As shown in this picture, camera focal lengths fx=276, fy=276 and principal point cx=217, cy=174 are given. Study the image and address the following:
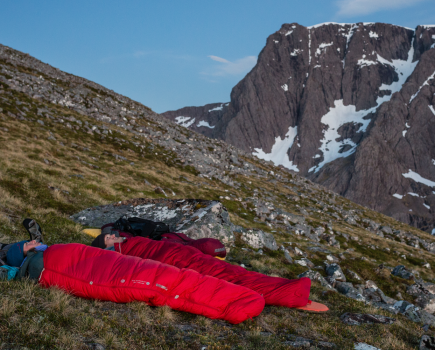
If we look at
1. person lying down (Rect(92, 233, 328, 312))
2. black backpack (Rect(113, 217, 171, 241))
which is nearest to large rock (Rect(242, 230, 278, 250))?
black backpack (Rect(113, 217, 171, 241))

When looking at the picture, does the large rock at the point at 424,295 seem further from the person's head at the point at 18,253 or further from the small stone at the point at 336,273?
the person's head at the point at 18,253

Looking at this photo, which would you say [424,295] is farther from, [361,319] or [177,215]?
[177,215]

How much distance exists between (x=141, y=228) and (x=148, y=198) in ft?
24.9

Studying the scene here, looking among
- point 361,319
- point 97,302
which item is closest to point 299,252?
point 361,319

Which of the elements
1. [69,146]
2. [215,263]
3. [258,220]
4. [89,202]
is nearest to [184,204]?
[89,202]

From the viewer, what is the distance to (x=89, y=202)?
1600 centimetres

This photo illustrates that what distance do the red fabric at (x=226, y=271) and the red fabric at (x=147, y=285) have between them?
1.30 metres

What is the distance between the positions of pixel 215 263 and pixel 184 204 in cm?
807

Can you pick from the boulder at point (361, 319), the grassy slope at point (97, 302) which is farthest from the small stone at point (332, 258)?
the boulder at point (361, 319)

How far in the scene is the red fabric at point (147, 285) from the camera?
5.65 metres

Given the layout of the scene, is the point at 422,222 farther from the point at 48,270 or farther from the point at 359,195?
the point at 48,270

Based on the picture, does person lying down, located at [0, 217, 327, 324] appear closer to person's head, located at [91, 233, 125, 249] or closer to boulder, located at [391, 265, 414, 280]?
person's head, located at [91, 233, 125, 249]

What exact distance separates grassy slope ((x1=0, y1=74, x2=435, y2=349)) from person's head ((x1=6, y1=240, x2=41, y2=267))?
979mm

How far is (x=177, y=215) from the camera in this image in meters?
14.7
